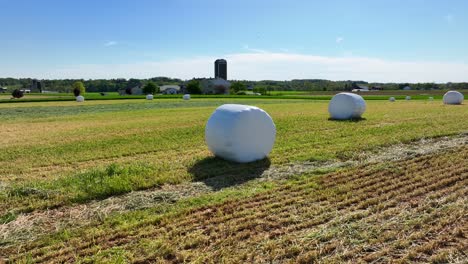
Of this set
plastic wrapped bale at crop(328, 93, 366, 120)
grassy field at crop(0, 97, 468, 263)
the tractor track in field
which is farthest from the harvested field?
Answer: plastic wrapped bale at crop(328, 93, 366, 120)

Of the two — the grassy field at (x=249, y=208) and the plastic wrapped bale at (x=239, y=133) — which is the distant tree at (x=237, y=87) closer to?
the grassy field at (x=249, y=208)

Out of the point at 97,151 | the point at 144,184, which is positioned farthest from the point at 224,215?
the point at 97,151

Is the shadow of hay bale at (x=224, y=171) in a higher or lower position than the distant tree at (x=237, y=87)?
lower

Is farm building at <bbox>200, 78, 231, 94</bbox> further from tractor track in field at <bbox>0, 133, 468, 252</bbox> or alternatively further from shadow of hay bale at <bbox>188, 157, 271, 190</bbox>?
shadow of hay bale at <bbox>188, 157, 271, 190</bbox>

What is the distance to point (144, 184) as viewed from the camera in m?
7.49

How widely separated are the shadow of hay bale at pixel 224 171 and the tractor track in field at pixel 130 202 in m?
0.05

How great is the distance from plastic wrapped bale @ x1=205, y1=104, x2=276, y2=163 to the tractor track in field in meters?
0.82

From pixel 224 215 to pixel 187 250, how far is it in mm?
1255

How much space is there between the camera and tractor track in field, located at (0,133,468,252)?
547cm

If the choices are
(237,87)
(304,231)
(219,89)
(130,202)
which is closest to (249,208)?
(304,231)

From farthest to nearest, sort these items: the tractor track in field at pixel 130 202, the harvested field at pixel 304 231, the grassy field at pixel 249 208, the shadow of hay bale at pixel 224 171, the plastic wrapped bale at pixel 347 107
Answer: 1. the plastic wrapped bale at pixel 347 107
2. the shadow of hay bale at pixel 224 171
3. the tractor track in field at pixel 130 202
4. the grassy field at pixel 249 208
5. the harvested field at pixel 304 231

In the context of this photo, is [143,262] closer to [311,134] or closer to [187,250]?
[187,250]

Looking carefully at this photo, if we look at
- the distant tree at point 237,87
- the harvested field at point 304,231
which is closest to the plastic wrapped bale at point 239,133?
the harvested field at point 304,231

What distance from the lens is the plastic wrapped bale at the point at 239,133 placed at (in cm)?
921
